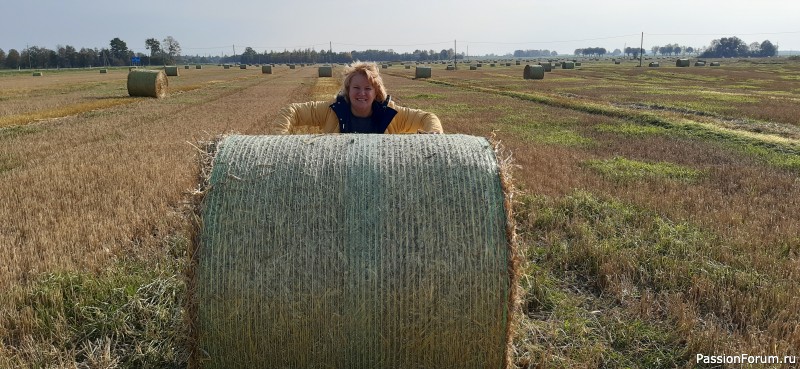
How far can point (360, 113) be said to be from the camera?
194 inches

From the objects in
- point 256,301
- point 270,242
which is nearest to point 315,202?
point 270,242

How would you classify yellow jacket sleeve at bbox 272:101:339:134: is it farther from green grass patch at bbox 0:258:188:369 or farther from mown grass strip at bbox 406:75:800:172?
mown grass strip at bbox 406:75:800:172

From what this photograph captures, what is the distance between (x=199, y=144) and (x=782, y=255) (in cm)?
583

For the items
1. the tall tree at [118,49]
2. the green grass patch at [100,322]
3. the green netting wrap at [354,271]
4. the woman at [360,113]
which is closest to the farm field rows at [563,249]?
the green grass patch at [100,322]

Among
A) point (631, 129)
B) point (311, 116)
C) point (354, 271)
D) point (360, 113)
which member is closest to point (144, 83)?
point (631, 129)

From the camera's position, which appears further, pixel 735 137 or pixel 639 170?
pixel 735 137

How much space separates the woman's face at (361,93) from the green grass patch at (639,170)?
5714mm

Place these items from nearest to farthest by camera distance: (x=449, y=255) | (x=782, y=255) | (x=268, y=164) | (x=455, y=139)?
(x=449, y=255)
(x=268, y=164)
(x=455, y=139)
(x=782, y=255)

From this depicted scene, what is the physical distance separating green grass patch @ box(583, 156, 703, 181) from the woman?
17.3 feet

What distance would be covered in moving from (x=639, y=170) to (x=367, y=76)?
669cm

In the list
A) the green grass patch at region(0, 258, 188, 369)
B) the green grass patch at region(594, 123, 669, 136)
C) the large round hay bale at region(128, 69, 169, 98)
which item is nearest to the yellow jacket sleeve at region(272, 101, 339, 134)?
the green grass patch at region(0, 258, 188, 369)

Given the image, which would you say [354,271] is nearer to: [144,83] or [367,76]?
[367,76]

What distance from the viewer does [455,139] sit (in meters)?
3.62

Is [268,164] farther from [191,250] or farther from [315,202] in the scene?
[191,250]
